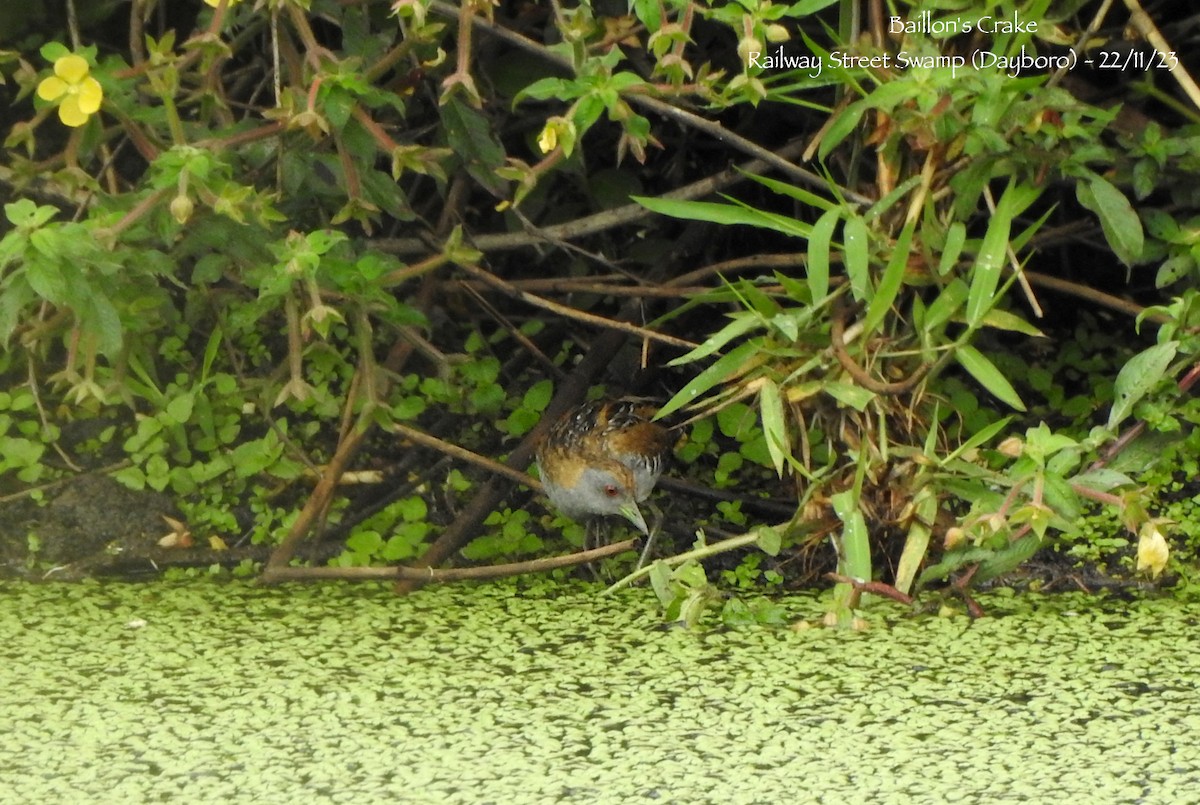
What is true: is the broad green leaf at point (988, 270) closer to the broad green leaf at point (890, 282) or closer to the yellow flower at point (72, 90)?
the broad green leaf at point (890, 282)

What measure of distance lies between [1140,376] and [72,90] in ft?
5.30

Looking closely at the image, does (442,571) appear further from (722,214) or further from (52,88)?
(52,88)

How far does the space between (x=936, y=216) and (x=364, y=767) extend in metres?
1.25

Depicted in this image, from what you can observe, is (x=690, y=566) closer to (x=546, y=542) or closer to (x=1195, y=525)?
(x=546, y=542)

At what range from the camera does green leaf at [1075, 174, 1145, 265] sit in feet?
7.70

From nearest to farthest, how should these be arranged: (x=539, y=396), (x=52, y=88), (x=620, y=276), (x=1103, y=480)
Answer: (x=52, y=88) < (x=1103, y=480) < (x=620, y=276) < (x=539, y=396)

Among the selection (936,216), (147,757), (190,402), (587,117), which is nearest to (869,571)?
(936,216)

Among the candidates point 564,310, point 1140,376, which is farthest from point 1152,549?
point 564,310

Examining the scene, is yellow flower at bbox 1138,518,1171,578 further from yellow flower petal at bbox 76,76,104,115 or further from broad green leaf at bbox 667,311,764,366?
yellow flower petal at bbox 76,76,104,115

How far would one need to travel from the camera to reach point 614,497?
272cm

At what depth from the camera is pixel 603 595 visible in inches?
101

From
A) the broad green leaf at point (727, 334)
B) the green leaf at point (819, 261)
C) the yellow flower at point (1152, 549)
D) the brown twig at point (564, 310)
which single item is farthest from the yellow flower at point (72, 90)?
the yellow flower at point (1152, 549)

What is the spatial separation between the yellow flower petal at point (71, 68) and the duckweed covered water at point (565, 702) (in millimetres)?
865

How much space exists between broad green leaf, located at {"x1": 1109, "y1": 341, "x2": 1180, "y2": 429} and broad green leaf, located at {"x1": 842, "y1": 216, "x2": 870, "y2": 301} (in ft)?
1.37
